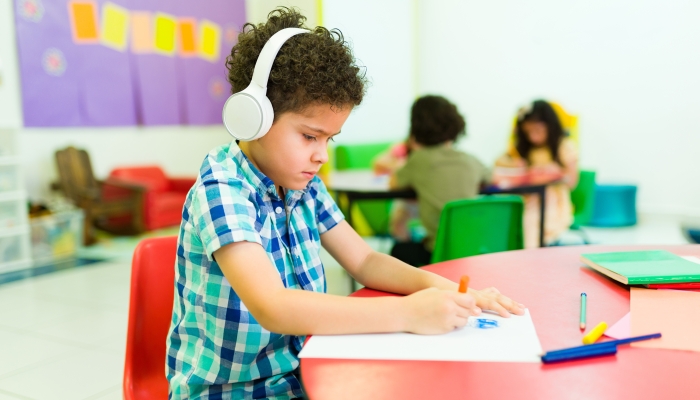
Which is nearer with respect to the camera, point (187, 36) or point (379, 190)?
point (379, 190)

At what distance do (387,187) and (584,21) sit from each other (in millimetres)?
2693

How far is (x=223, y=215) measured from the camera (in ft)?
2.77

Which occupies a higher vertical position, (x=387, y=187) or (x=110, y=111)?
(x=110, y=111)

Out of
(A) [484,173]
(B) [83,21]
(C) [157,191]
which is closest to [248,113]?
(A) [484,173]

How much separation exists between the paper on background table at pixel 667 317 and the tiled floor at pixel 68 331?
179cm

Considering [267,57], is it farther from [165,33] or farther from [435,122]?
[165,33]

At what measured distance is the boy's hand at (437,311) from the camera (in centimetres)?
77

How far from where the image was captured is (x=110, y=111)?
5.14 meters

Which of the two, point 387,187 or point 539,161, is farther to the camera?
point 539,161

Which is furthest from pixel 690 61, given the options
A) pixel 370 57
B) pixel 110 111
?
pixel 110 111

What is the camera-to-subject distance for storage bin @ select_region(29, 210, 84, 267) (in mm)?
4137

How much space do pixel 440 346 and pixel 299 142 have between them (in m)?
0.39

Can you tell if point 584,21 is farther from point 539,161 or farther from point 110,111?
point 110,111

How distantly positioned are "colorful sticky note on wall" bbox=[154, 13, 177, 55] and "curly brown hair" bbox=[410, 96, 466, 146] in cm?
374
